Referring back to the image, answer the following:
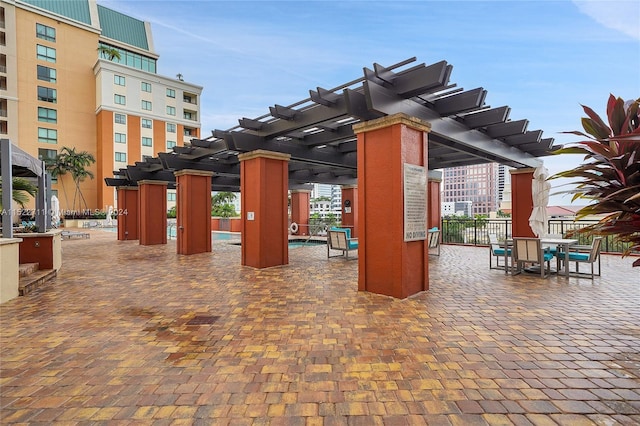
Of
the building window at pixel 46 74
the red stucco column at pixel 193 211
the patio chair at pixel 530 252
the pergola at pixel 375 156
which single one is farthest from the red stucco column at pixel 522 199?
the building window at pixel 46 74

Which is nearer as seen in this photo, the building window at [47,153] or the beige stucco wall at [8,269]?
the beige stucco wall at [8,269]

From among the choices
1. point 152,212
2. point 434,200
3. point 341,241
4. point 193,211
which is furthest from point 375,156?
point 152,212

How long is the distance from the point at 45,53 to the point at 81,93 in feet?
14.4

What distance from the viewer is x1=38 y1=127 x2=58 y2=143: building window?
3114 cm

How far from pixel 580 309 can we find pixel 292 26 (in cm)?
1116

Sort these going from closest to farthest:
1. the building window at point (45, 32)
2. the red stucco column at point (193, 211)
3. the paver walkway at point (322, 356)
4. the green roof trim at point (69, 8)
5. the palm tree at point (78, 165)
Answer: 1. the paver walkway at point (322, 356)
2. the red stucco column at point (193, 211)
3. the palm tree at point (78, 165)
4. the building window at point (45, 32)
5. the green roof trim at point (69, 8)

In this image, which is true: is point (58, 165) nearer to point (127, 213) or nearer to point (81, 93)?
point (81, 93)

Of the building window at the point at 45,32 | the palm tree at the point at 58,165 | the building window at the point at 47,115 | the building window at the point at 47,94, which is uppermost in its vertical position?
the building window at the point at 45,32

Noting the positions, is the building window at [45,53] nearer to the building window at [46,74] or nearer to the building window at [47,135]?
the building window at [46,74]

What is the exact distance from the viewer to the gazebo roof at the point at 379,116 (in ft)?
15.0

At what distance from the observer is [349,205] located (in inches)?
665

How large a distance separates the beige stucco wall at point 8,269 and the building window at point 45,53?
38028 mm

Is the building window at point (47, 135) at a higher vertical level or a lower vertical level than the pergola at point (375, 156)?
higher

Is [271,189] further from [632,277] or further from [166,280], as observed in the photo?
[632,277]
